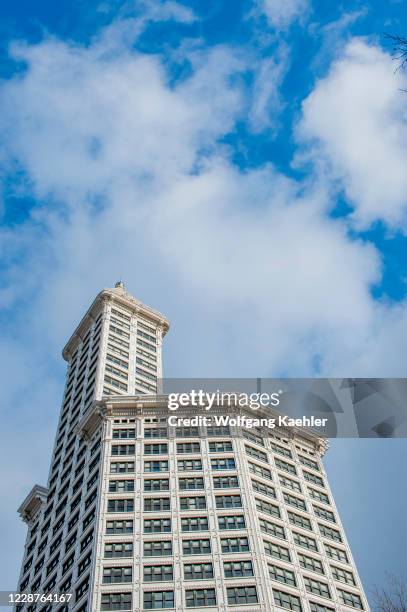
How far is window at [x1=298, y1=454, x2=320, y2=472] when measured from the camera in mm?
91625

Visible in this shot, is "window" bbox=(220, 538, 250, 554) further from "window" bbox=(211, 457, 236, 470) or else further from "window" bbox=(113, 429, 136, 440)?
"window" bbox=(113, 429, 136, 440)

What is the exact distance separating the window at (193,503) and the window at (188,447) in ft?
22.7

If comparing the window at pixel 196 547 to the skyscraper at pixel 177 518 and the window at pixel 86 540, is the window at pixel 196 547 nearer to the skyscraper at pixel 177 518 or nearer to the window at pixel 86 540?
the skyscraper at pixel 177 518

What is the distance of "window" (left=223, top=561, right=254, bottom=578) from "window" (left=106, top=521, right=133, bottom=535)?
35.1ft

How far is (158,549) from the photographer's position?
234ft

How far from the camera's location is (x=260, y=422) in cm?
9050

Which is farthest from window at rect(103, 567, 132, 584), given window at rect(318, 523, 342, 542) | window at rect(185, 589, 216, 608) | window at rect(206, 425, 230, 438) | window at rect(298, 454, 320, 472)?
window at rect(298, 454, 320, 472)

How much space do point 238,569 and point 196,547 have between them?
485 centimetres

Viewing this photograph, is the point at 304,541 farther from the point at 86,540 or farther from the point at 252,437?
the point at 86,540

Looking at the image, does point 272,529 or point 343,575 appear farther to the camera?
point 343,575

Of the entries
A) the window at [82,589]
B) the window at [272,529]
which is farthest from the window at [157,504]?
the window at [272,529]

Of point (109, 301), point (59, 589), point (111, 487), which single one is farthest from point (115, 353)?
point (59, 589)

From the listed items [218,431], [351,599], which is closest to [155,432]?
[218,431]

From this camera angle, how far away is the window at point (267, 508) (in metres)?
78.5
